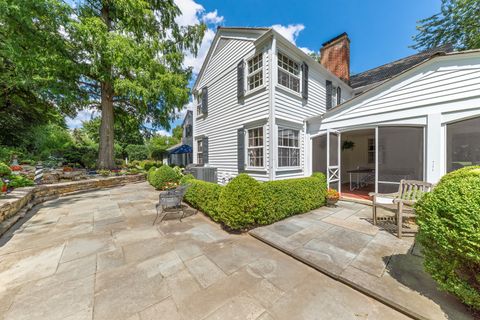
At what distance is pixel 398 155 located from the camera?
7742 millimetres

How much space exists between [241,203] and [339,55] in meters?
11.5

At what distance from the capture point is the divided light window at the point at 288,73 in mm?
6512

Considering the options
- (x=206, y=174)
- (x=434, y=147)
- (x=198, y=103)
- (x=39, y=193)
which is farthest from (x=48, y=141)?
(x=434, y=147)

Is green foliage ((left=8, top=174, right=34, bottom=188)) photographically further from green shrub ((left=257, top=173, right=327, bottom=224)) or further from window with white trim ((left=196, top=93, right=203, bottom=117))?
green shrub ((left=257, top=173, right=327, bottom=224))

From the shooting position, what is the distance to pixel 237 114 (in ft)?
25.3

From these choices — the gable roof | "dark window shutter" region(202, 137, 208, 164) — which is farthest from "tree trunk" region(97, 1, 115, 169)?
the gable roof

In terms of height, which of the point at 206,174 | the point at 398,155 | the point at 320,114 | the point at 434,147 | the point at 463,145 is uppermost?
the point at 320,114

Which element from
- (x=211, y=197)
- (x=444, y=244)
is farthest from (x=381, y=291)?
(x=211, y=197)

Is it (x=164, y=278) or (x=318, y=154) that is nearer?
(x=164, y=278)

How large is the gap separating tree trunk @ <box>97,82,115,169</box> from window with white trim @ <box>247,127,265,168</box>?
1080 centimetres

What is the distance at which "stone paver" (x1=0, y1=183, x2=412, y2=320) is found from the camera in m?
2.04

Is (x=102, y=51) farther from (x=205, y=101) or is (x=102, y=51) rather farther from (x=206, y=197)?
(x=206, y=197)

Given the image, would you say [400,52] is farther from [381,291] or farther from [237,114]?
[381,291]

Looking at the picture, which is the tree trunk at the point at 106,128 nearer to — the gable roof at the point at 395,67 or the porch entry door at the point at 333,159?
the porch entry door at the point at 333,159
